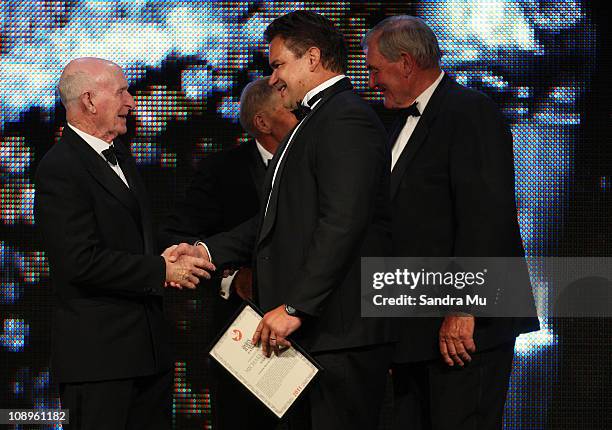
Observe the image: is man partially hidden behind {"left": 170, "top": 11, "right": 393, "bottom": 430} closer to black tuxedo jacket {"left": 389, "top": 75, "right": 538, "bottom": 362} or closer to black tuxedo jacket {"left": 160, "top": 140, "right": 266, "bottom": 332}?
black tuxedo jacket {"left": 389, "top": 75, "right": 538, "bottom": 362}

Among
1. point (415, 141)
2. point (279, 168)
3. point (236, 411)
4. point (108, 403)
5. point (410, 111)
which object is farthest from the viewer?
point (236, 411)

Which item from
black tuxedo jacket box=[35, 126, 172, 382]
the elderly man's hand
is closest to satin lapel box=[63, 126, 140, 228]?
black tuxedo jacket box=[35, 126, 172, 382]

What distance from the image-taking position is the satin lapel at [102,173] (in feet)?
9.48

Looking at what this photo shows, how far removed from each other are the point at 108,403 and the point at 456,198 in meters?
1.23

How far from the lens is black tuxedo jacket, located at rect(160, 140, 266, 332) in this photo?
371cm

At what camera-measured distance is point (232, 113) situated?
4.19 m

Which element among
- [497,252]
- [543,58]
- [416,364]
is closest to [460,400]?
[416,364]

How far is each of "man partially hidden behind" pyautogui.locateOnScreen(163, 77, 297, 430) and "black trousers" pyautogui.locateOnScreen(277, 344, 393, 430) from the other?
1.06 metres

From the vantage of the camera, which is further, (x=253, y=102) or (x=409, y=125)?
(x=253, y=102)

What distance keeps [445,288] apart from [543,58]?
1.60 metres

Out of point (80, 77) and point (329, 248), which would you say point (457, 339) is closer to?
point (329, 248)

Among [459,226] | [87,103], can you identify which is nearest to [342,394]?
[459,226]

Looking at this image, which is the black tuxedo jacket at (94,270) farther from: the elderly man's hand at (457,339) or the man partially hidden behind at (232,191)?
the elderly man's hand at (457,339)

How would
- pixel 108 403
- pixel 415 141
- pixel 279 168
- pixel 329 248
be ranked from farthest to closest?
pixel 415 141
pixel 108 403
pixel 279 168
pixel 329 248
